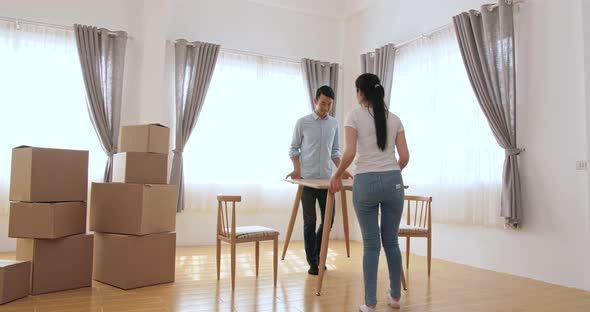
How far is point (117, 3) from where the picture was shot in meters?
5.20

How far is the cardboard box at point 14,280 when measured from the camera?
2.72 m

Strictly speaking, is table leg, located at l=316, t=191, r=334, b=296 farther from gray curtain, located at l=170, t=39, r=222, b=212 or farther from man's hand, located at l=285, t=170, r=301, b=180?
gray curtain, located at l=170, t=39, r=222, b=212

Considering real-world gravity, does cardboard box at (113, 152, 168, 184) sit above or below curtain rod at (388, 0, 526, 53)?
below

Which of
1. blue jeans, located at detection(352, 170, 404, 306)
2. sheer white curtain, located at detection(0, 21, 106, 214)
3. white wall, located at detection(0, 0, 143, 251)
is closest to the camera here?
blue jeans, located at detection(352, 170, 404, 306)

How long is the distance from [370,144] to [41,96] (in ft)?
12.5

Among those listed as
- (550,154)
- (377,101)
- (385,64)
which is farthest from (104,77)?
(550,154)

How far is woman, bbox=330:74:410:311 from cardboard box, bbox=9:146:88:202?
6.29 ft

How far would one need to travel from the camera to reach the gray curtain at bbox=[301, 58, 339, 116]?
598 centimetres

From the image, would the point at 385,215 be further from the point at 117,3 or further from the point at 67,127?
the point at 117,3

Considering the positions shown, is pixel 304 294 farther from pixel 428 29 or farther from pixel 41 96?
pixel 41 96

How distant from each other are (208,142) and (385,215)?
3.30 m

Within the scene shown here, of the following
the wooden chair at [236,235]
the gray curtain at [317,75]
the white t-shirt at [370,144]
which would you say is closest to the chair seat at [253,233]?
the wooden chair at [236,235]

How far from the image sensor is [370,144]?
2.54m

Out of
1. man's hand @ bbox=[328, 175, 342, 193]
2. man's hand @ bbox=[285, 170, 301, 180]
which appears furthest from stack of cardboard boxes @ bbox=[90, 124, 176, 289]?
man's hand @ bbox=[328, 175, 342, 193]
